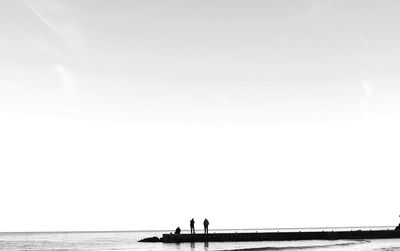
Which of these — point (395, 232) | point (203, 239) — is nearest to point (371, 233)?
point (395, 232)

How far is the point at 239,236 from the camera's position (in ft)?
237

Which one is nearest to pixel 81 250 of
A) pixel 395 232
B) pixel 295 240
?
pixel 295 240

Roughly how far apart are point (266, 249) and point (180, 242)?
1898 centimetres

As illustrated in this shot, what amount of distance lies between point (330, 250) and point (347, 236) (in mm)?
25217

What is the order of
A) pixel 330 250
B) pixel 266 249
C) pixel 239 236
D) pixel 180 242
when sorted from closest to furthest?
pixel 330 250
pixel 266 249
pixel 180 242
pixel 239 236

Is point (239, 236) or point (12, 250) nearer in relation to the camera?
point (239, 236)

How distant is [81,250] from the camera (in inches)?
2886

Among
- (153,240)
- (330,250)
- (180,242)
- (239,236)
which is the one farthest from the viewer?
(153,240)

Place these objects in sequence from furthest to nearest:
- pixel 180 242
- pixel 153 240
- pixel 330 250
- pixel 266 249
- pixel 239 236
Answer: pixel 153 240
pixel 239 236
pixel 180 242
pixel 266 249
pixel 330 250

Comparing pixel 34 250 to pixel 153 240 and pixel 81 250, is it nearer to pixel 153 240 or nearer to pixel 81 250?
pixel 81 250

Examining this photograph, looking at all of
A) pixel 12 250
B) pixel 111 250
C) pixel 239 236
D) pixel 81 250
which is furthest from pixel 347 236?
pixel 12 250

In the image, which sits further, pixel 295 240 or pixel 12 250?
pixel 12 250

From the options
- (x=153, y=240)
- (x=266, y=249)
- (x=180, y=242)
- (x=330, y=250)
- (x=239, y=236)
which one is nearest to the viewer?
(x=330, y=250)

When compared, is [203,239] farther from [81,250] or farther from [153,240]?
[81,250]
